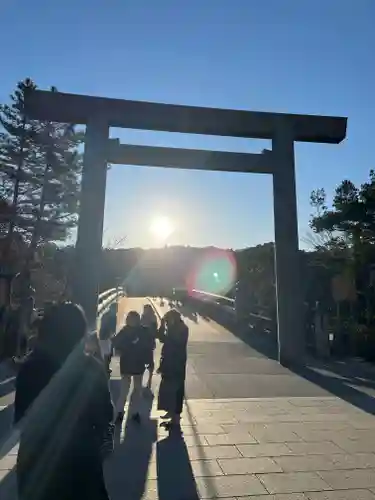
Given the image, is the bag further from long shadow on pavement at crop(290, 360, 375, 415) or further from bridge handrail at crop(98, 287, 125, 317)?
bridge handrail at crop(98, 287, 125, 317)

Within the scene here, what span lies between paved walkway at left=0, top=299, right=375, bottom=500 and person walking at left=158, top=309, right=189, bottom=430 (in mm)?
311

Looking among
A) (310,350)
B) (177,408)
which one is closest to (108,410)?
(177,408)

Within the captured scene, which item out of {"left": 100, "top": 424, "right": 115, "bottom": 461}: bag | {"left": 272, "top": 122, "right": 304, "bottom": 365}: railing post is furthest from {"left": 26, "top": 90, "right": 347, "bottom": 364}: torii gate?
{"left": 100, "top": 424, "right": 115, "bottom": 461}: bag

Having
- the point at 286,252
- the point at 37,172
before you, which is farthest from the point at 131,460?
the point at 37,172

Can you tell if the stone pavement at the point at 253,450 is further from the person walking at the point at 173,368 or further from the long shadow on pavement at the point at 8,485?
the long shadow on pavement at the point at 8,485

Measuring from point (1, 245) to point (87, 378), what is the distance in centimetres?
2190

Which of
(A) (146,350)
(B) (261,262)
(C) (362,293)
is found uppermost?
(B) (261,262)

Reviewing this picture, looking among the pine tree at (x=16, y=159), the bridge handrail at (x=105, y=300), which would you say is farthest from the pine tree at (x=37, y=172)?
the bridge handrail at (x=105, y=300)

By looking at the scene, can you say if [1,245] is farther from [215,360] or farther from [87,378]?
[87,378]

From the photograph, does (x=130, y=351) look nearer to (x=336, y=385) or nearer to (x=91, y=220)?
(x=336, y=385)

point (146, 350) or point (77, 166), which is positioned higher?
point (77, 166)

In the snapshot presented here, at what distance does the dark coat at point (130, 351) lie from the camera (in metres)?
6.00

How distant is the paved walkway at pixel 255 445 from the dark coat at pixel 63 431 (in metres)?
1.67

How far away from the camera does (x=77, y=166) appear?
26812 mm
